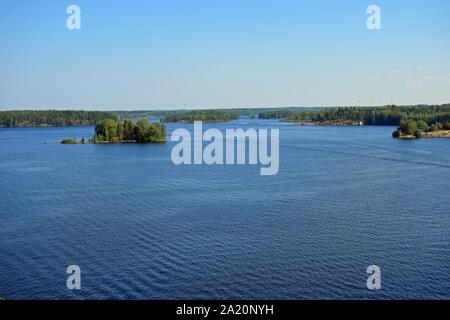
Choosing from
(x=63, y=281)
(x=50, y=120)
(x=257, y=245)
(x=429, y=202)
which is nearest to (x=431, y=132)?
(x=429, y=202)

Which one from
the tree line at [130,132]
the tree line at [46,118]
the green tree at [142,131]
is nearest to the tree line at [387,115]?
the tree line at [130,132]

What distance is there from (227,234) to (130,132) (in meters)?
43.9

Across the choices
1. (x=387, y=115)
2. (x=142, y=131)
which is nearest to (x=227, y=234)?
(x=142, y=131)

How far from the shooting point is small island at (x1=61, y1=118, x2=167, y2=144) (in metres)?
56.1

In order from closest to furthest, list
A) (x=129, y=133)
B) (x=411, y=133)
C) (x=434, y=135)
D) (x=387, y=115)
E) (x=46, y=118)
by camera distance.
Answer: (x=129, y=133), (x=411, y=133), (x=434, y=135), (x=387, y=115), (x=46, y=118)

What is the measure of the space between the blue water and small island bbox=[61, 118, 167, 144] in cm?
2618

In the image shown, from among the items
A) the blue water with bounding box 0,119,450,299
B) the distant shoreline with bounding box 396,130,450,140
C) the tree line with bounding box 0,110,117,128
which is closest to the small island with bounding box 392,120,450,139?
the distant shoreline with bounding box 396,130,450,140

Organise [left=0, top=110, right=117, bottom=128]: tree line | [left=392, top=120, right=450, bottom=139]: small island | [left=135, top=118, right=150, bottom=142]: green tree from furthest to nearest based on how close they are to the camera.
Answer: [left=0, top=110, right=117, bottom=128]: tree line < [left=392, top=120, right=450, bottom=139]: small island < [left=135, top=118, right=150, bottom=142]: green tree

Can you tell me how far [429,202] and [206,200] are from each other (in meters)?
10.7

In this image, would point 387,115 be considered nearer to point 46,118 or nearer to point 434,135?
point 434,135

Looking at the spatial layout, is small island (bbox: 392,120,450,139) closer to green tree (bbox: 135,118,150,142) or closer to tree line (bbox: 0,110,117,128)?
green tree (bbox: 135,118,150,142)

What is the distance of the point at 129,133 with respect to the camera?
5734 centimetres
